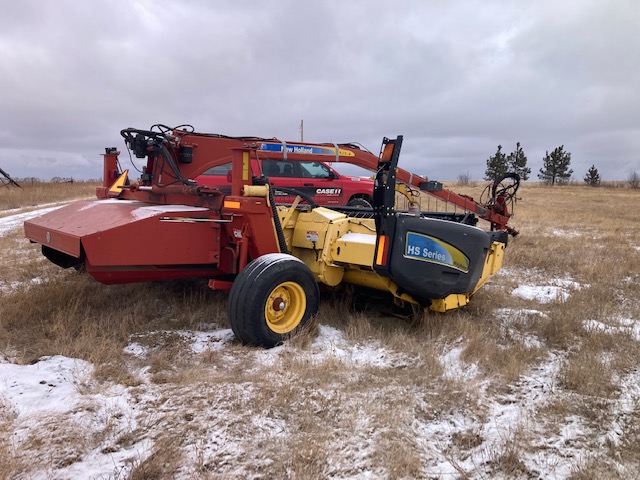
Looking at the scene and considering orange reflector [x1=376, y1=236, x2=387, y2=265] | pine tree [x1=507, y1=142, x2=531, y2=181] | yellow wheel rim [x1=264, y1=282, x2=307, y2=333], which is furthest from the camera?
pine tree [x1=507, y1=142, x2=531, y2=181]

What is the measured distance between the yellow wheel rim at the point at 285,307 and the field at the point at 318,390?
197 millimetres

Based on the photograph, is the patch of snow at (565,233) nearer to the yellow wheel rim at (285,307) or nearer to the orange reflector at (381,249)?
the orange reflector at (381,249)

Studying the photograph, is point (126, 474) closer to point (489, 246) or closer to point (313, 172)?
point (489, 246)

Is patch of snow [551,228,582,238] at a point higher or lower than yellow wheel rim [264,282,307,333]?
higher

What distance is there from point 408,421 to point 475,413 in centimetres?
46

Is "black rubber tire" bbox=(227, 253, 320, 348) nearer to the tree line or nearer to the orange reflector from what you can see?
the orange reflector

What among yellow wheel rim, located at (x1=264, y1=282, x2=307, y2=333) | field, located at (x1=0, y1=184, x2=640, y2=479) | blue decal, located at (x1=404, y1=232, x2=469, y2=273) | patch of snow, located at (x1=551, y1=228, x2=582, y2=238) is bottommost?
field, located at (x1=0, y1=184, x2=640, y2=479)

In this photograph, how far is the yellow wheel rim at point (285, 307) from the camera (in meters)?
4.20

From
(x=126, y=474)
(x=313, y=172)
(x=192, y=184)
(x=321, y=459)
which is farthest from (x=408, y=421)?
(x=313, y=172)

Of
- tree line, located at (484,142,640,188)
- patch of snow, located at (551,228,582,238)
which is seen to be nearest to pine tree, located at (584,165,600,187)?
tree line, located at (484,142,640,188)

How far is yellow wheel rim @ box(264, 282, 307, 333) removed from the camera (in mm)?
4199

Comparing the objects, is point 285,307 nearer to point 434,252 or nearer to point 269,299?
point 269,299

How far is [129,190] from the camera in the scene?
5.81 meters

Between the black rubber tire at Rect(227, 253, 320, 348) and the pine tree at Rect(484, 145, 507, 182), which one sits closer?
the black rubber tire at Rect(227, 253, 320, 348)
